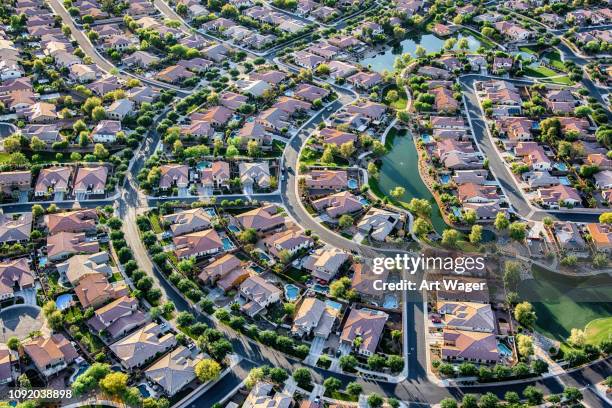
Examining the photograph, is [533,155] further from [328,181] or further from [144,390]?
[144,390]

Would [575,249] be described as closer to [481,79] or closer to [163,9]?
[481,79]

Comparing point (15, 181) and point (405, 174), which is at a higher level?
point (405, 174)

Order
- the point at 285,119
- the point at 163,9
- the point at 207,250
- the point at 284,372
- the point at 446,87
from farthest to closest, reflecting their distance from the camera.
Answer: the point at 163,9 < the point at 446,87 < the point at 285,119 < the point at 207,250 < the point at 284,372

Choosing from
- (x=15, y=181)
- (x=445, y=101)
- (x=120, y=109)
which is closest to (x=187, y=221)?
(x=15, y=181)

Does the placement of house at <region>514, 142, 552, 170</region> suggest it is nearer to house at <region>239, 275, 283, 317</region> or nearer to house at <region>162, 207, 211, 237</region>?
house at <region>239, 275, 283, 317</region>

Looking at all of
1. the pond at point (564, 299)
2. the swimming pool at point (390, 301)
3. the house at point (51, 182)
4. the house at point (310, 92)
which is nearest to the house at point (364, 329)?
the swimming pool at point (390, 301)

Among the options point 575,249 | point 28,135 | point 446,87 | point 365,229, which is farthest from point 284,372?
point 446,87
